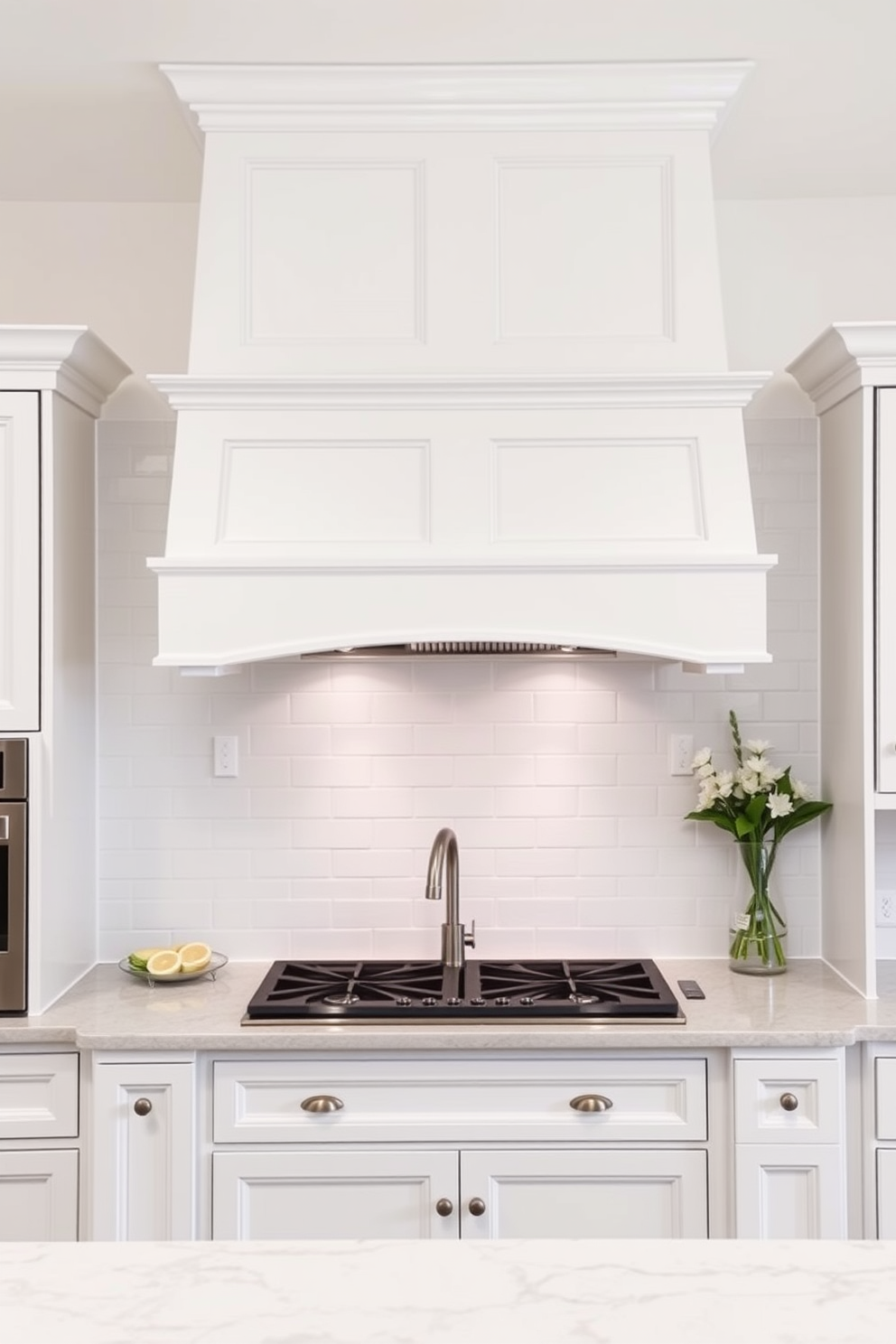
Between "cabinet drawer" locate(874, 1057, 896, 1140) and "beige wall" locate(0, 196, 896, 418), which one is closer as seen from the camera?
"cabinet drawer" locate(874, 1057, 896, 1140)

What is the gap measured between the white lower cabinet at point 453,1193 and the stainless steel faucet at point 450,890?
0.48 metres

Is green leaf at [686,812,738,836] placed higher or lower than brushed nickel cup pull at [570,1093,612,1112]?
higher

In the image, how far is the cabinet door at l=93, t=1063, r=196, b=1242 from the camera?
2461 mm

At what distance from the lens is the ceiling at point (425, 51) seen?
224cm

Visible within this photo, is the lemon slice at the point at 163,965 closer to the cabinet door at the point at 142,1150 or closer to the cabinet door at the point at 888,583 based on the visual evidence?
the cabinet door at the point at 142,1150

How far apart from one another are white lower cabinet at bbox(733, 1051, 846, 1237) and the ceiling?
6.52ft

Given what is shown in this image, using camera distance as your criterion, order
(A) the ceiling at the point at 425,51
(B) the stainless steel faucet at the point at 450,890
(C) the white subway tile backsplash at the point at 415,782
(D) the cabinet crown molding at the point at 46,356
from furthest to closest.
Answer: (C) the white subway tile backsplash at the point at 415,782 → (B) the stainless steel faucet at the point at 450,890 → (D) the cabinet crown molding at the point at 46,356 → (A) the ceiling at the point at 425,51

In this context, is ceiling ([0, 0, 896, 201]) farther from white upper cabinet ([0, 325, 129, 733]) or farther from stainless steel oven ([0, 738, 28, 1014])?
stainless steel oven ([0, 738, 28, 1014])

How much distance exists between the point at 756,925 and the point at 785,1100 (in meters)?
0.54

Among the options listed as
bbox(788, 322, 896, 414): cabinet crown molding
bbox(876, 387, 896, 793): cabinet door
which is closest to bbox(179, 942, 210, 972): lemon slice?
bbox(876, 387, 896, 793): cabinet door

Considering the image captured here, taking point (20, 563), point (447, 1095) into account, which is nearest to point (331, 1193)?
point (447, 1095)

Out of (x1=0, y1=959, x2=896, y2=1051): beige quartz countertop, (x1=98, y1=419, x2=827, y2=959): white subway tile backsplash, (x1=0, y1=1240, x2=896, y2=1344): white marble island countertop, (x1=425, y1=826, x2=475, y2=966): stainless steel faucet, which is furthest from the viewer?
(x1=98, y1=419, x2=827, y2=959): white subway tile backsplash

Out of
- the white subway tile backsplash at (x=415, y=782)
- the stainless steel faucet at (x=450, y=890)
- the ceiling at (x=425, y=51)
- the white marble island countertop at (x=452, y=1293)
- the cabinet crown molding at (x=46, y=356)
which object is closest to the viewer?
the white marble island countertop at (x=452, y=1293)

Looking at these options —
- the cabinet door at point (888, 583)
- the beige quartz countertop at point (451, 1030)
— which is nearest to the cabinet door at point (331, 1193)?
the beige quartz countertop at point (451, 1030)
